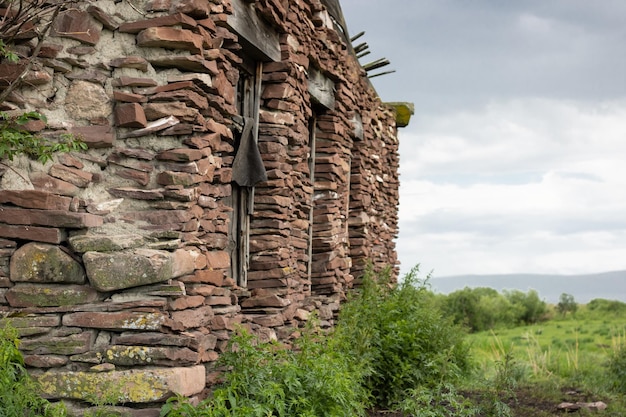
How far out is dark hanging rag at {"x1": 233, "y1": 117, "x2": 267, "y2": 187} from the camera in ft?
23.2

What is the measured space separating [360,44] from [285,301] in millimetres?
7233

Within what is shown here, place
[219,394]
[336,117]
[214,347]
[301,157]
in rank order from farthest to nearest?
[336,117]
[301,157]
[214,347]
[219,394]

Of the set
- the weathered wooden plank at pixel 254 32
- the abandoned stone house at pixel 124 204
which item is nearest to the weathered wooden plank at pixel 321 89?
the weathered wooden plank at pixel 254 32

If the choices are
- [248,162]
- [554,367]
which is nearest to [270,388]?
[248,162]

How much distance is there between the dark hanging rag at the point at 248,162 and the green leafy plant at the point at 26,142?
223cm

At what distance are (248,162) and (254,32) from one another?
1.18 m

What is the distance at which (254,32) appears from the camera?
22.8 ft

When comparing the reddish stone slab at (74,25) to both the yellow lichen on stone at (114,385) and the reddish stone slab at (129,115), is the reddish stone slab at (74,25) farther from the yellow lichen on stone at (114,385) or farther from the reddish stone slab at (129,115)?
the yellow lichen on stone at (114,385)

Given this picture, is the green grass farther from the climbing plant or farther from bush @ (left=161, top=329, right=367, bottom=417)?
the climbing plant

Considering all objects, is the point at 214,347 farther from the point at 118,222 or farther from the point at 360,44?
the point at 360,44

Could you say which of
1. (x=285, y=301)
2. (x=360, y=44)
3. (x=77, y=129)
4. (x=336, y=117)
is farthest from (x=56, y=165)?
(x=360, y=44)

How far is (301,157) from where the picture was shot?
8.01m

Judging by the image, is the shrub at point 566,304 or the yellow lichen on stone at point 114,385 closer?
the yellow lichen on stone at point 114,385

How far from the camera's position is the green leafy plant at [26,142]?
4.79 meters
